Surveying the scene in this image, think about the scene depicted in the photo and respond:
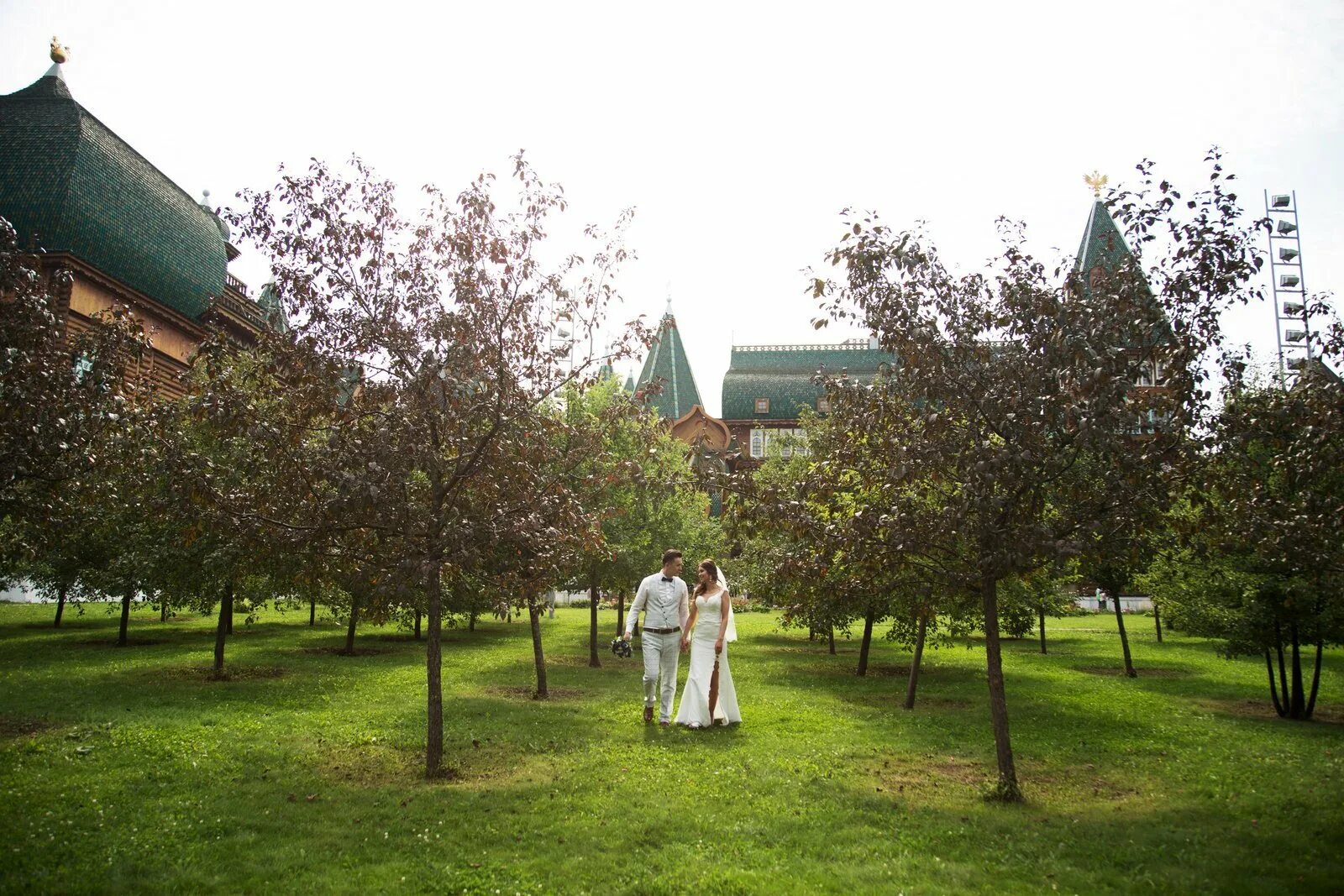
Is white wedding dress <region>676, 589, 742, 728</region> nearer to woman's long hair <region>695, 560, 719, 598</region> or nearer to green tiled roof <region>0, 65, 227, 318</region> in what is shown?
woman's long hair <region>695, 560, 719, 598</region>

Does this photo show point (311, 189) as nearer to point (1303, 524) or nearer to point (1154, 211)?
point (1154, 211)

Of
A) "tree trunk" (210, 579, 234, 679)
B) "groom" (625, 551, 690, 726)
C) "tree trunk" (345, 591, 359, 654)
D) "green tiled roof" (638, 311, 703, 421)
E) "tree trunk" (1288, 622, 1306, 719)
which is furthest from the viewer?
"green tiled roof" (638, 311, 703, 421)

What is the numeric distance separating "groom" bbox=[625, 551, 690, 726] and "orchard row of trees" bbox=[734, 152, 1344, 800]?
3.13 m

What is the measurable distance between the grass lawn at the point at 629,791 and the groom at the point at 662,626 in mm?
855

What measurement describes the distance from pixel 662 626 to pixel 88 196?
28013 millimetres

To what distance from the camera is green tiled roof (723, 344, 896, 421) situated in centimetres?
→ 7062

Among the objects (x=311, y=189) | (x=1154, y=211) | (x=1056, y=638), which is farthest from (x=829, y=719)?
(x=1056, y=638)

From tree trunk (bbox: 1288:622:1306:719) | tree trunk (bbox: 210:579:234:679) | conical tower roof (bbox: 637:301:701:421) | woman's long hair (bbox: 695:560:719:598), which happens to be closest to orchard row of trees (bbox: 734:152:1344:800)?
woman's long hair (bbox: 695:560:719:598)

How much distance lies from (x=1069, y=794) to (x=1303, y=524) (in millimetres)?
3549

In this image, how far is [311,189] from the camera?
9.71 metres

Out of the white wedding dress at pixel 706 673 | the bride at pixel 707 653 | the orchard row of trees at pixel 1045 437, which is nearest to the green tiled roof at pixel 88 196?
the bride at pixel 707 653

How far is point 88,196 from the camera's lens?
29203 millimetres

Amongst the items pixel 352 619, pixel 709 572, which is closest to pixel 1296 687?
pixel 709 572

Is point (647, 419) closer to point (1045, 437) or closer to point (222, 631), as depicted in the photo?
point (1045, 437)
